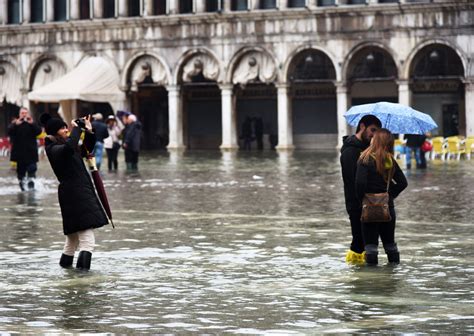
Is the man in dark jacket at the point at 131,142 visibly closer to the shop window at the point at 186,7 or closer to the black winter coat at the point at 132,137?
the black winter coat at the point at 132,137

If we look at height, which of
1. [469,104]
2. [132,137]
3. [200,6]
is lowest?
[132,137]

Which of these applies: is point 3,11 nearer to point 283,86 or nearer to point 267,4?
point 267,4

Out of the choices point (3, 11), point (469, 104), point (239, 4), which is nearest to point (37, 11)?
point (3, 11)

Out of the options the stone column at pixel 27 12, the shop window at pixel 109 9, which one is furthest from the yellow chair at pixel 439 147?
the stone column at pixel 27 12

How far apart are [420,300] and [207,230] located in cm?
707

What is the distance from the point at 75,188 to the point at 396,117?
3.27m

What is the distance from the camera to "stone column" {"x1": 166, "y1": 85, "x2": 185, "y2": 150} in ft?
191

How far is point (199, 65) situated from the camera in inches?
2281

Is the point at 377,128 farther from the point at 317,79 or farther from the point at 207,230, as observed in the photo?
the point at 317,79

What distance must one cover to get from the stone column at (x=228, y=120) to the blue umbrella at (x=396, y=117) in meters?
42.2

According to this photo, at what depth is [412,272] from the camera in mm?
13406

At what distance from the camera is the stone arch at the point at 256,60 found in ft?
183

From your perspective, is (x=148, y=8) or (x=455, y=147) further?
(x=148, y=8)

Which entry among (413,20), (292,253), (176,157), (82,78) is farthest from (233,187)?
(82,78)
